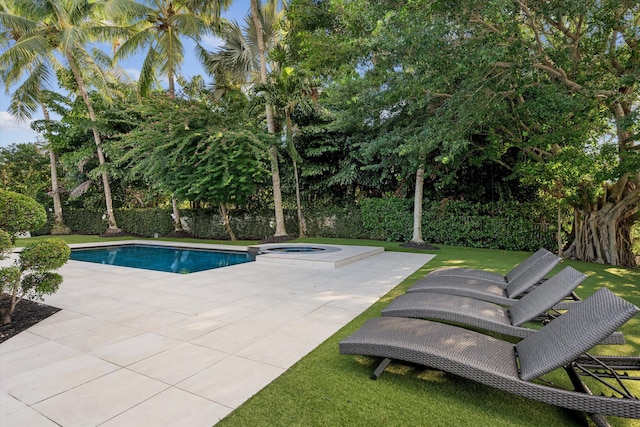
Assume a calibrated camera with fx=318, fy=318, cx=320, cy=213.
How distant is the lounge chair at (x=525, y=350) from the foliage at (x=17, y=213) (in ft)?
15.9

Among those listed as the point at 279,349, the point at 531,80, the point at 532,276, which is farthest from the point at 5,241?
the point at 531,80

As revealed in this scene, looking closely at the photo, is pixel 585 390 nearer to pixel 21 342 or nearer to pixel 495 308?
pixel 495 308

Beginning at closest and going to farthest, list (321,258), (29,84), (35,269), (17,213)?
(17,213)
(35,269)
(321,258)
(29,84)

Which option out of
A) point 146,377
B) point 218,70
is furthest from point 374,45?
point 218,70

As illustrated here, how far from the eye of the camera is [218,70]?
17906 millimetres

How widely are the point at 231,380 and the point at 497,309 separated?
10.2 ft

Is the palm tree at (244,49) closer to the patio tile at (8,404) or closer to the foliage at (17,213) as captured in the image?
the foliage at (17,213)

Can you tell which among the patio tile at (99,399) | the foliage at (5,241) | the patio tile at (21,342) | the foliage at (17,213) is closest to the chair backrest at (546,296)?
the patio tile at (99,399)

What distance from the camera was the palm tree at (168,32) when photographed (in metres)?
15.3

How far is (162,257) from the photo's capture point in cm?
1302

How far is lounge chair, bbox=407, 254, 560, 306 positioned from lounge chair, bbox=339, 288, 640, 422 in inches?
58.9

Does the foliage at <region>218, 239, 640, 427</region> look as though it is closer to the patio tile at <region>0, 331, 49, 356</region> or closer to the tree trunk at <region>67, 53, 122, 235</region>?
the patio tile at <region>0, 331, 49, 356</region>

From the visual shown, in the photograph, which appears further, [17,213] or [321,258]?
[321,258]

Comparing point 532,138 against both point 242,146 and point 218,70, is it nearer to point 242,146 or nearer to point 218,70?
point 242,146
